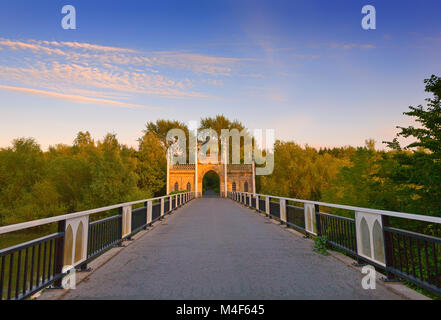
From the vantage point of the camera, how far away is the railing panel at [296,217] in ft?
29.0

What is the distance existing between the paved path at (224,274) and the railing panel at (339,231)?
42 centimetres

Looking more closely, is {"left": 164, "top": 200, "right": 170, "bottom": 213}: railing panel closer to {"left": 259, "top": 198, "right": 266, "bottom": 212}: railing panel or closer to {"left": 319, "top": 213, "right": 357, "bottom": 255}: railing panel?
{"left": 259, "top": 198, "right": 266, "bottom": 212}: railing panel

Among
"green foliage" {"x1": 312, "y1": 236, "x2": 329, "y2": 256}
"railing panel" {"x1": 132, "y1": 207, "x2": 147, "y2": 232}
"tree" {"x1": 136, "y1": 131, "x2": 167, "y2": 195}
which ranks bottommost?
"green foliage" {"x1": 312, "y1": 236, "x2": 329, "y2": 256}

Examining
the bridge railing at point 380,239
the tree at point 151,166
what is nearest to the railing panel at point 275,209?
the bridge railing at point 380,239

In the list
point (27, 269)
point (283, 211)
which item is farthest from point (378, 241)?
point (283, 211)

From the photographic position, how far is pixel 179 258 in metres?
5.92

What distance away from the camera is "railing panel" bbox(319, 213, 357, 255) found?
5.46 metres

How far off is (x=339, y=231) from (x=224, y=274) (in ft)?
9.64

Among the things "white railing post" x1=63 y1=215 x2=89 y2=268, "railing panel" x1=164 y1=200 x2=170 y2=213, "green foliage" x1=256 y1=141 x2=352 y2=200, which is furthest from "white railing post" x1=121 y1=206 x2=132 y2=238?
"green foliage" x1=256 y1=141 x2=352 y2=200

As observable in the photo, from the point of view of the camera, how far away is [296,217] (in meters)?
9.52

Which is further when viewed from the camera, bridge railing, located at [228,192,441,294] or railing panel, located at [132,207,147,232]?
railing panel, located at [132,207,147,232]

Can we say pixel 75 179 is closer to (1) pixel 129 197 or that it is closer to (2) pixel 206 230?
(1) pixel 129 197

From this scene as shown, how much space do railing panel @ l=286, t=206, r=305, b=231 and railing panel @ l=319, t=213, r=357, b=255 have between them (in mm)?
1609

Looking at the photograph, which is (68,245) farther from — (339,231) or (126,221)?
(339,231)
